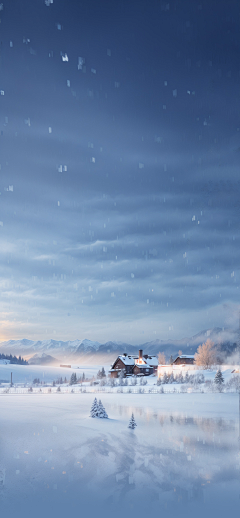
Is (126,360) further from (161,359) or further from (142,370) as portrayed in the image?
(161,359)

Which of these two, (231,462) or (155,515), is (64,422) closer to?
(231,462)

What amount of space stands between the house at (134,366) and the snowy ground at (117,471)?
60694mm

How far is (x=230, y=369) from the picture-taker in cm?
6084

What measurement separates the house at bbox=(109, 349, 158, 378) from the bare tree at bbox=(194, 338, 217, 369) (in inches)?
389

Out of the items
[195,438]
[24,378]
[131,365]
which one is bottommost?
[24,378]

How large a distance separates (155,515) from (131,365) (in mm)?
72058

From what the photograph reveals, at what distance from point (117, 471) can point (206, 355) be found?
228 ft

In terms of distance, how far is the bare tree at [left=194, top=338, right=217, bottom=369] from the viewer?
74.8 metres

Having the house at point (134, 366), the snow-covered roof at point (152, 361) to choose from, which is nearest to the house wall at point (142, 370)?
the house at point (134, 366)

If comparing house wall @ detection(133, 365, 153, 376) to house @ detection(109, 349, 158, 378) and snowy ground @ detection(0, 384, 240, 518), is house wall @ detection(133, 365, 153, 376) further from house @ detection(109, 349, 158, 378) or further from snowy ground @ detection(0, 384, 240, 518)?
snowy ground @ detection(0, 384, 240, 518)

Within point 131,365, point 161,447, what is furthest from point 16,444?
point 131,365

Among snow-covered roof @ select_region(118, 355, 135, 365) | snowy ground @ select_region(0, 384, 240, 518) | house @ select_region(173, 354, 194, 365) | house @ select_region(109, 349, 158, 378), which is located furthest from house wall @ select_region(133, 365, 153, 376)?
snowy ground @ select_region(0, 384, 240, 518)

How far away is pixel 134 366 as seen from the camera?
254ft

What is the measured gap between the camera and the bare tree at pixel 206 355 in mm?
74812
